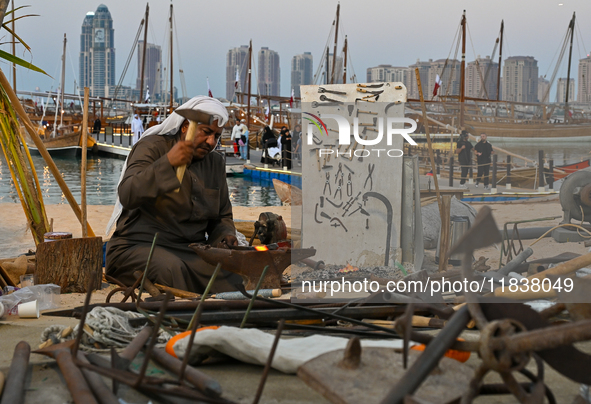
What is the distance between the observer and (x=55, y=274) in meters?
4.24

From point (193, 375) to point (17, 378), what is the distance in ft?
1.90

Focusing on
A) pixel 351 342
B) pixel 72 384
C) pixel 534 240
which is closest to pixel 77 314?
pixel 72 384

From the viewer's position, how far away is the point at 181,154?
13.5 ft

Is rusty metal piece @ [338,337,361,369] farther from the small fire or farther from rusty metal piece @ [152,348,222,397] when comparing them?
the small fire

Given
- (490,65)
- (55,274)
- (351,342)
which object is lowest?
(55,274)

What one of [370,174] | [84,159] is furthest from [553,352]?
[84,159]

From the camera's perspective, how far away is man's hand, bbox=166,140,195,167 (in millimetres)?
4125

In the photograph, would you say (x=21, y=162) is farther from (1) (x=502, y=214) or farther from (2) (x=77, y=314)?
(1) (x=502, y=214)

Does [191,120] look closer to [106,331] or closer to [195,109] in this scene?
[195,109]

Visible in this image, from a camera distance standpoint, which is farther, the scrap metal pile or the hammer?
the hammer

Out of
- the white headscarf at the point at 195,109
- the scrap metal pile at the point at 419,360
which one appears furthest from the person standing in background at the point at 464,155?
the scrap metal pile at the point at 419,360

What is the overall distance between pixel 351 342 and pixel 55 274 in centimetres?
340

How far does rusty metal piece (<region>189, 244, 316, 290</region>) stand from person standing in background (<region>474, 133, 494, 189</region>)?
1597 mm

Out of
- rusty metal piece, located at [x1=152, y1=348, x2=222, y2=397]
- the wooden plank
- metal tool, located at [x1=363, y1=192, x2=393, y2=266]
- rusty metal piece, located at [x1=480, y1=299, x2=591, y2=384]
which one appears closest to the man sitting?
the wooden plank
